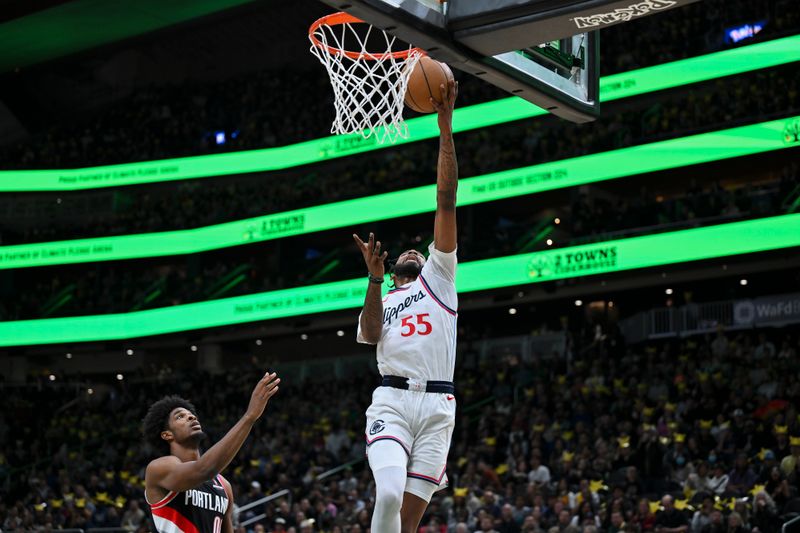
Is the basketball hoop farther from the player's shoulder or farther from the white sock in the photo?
the player's shoulder

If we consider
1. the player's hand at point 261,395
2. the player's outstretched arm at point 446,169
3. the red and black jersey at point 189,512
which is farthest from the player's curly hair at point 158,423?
the player's outstretched arm at point 446,169

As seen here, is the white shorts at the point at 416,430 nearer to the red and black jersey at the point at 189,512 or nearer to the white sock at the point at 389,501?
the white sock at the point at 389,501

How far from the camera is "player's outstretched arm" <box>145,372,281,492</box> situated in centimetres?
556

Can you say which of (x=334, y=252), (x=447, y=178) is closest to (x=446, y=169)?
(x=447, y=178)

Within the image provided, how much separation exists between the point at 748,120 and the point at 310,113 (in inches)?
630

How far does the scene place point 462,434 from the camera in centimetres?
2212

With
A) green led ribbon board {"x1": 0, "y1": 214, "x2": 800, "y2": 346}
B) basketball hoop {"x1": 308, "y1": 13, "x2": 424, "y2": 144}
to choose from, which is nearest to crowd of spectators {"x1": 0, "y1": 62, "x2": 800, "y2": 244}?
green led ribbon board {"x1": 0, "y1": 214, "x2": 800, "y2": 346}

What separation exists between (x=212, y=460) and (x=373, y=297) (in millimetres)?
1423

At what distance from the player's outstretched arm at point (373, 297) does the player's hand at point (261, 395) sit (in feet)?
2.79

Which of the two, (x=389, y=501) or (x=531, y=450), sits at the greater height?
(x=531, y=450)

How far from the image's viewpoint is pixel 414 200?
30.0 m

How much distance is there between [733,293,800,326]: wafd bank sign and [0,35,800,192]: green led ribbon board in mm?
5566

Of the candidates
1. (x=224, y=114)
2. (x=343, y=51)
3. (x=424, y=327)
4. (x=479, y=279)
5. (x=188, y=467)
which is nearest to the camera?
(x=188, y=467)

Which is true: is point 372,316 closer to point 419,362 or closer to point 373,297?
point 373,297
